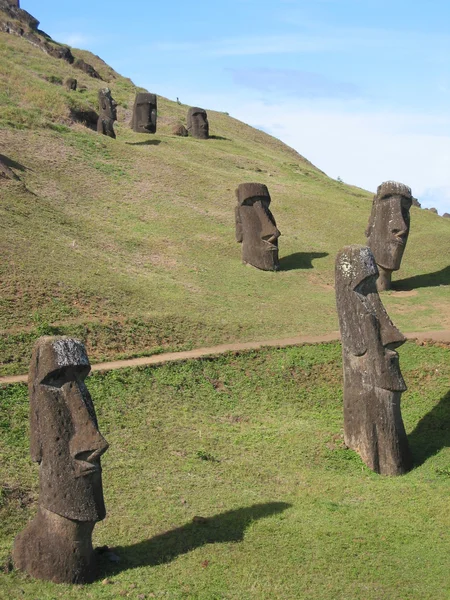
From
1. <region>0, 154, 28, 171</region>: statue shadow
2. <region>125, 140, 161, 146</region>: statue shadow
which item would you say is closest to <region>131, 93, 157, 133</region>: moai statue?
<region>125, 140, 161, 146</region>: statue shadow

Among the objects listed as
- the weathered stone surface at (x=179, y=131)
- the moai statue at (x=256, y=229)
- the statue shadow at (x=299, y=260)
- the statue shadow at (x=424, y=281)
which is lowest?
the statue shadow at (x=424, y=281)

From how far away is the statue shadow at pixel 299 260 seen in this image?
30.8m

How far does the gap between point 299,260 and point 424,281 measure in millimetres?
4454

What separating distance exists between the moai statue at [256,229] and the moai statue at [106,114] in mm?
16660

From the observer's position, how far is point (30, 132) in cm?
3869

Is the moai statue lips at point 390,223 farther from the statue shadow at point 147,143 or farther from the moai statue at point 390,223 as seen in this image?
the statue shadow at point 147,143

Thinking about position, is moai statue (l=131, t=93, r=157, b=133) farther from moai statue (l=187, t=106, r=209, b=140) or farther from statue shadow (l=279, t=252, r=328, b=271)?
statue shadow (l=279, t=252, r=328, b=271)

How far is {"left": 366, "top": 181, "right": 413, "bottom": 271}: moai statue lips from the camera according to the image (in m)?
27.7

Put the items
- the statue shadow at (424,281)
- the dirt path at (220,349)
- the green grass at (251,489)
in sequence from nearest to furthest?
the green grass at (251,489), the dirt path at (220,349), the statue shadow at (424,281)

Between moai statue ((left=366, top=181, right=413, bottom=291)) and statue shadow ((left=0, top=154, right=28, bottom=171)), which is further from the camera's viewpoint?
statue shadow ((left=0, top=154, right=28, bottom=171))

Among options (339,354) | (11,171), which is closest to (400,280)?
(339,354)

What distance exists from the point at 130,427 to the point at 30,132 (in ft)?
83.2

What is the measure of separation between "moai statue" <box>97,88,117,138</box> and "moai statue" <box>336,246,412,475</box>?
101 feet

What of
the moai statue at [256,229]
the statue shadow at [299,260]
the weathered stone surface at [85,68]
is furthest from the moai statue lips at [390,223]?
the weathered stone surface at [85,68]
